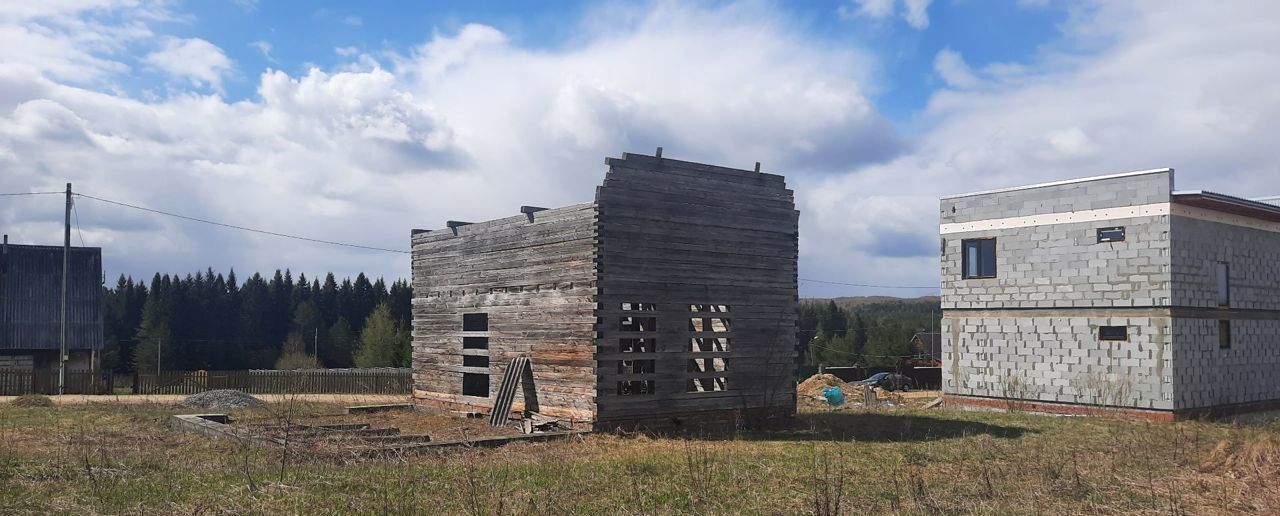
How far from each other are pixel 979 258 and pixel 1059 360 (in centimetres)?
377

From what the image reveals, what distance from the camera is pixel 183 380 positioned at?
3956 centimetres

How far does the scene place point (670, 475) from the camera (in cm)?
1265

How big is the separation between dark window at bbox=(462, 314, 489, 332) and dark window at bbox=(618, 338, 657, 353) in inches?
132

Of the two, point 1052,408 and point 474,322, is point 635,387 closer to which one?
point 474,322

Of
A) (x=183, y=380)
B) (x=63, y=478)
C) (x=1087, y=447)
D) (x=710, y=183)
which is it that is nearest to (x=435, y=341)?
(x=710, y=183)

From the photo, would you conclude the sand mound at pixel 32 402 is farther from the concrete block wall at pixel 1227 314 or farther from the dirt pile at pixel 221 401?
the concrete block wall at pixel 1227 314

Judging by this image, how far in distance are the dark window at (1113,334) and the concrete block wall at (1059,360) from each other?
9cm

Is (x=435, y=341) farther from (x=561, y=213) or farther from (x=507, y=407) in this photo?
(x=561, y=213)

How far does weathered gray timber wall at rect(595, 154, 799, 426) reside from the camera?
18297 millimetres

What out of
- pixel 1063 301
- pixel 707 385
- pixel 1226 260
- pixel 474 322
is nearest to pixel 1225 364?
pixel 1226 260

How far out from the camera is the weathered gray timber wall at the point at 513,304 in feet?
60.2

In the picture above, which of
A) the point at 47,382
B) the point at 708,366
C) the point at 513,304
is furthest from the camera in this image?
the point at 47,382

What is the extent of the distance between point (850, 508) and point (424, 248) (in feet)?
51.8

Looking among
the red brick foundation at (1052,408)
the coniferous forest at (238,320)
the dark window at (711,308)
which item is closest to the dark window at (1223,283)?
the red brick foundation at (1052,408)
